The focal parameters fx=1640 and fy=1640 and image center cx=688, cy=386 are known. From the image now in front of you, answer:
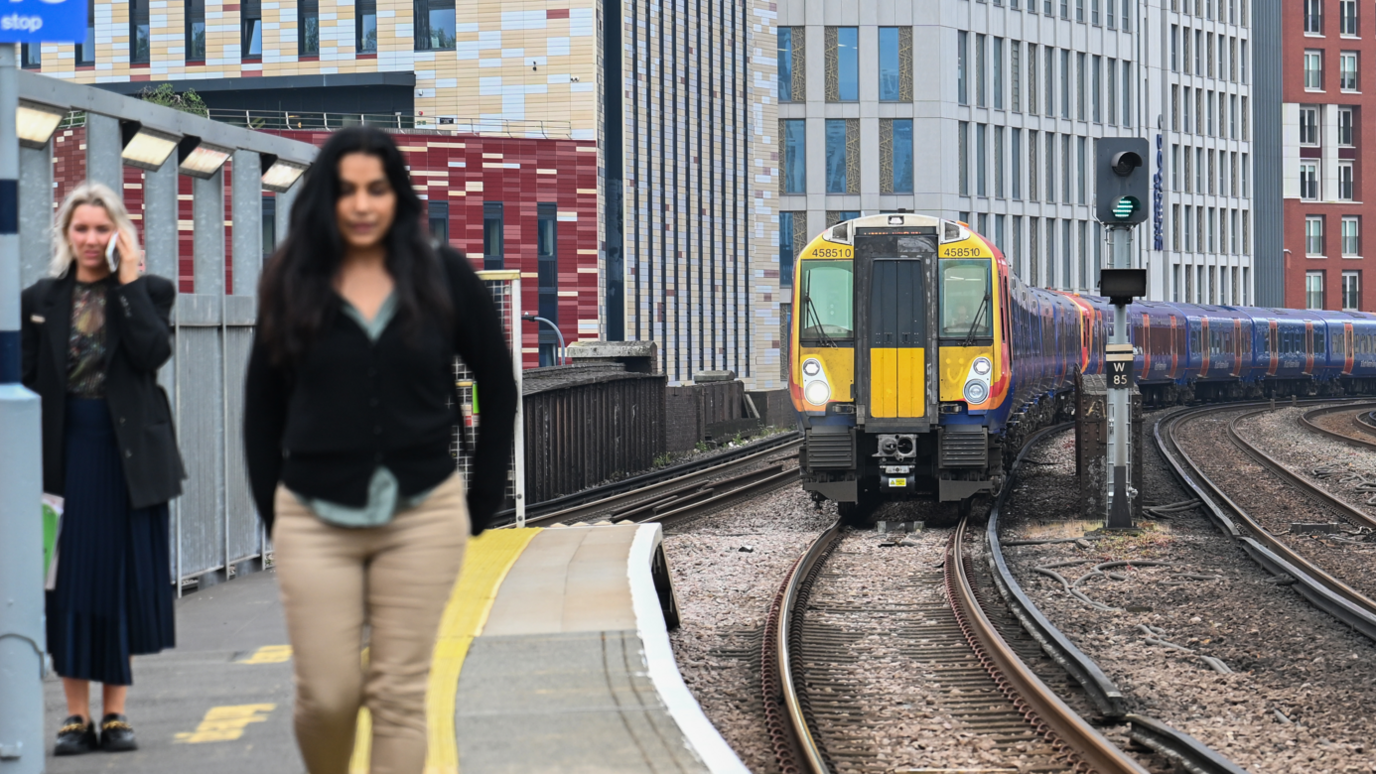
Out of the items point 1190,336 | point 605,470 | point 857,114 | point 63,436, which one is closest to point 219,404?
point 63,436

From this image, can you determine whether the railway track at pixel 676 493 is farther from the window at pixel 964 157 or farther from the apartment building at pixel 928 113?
the window at pixel 964 157

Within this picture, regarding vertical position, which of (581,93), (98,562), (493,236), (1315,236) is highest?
(581,93)

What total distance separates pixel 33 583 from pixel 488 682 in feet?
7.09

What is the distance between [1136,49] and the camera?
254 feet

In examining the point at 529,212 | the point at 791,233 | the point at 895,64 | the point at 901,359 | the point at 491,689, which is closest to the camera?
the point at 491,689

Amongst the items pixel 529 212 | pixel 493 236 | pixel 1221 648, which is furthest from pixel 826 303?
pixel 529 212

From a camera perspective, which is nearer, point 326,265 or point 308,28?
point 326,265

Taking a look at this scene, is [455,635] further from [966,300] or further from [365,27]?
[365,27]

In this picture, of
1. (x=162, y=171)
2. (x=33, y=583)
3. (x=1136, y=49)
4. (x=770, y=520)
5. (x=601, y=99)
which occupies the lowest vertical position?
(x=770, y=520)

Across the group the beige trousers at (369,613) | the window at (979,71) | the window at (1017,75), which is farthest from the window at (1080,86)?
the beige trousers at (369,613)

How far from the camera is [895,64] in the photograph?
225ft

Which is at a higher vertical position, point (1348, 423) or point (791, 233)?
point (791, 233)

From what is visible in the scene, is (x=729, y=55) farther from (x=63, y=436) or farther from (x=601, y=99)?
(x=63, y=436)

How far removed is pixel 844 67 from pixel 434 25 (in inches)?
762
